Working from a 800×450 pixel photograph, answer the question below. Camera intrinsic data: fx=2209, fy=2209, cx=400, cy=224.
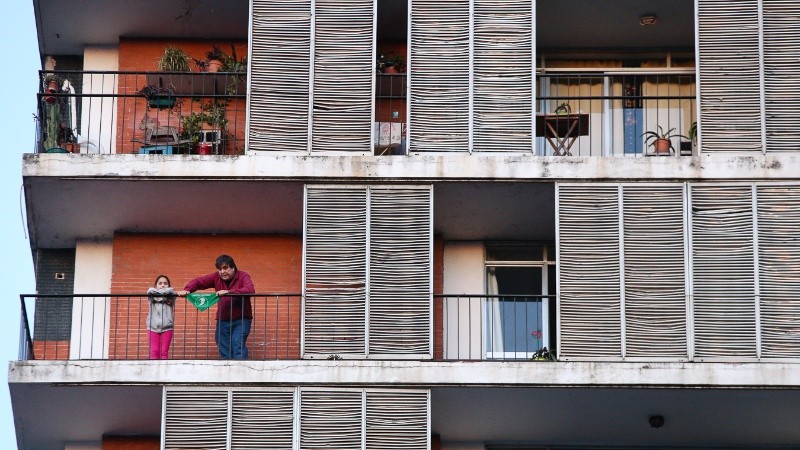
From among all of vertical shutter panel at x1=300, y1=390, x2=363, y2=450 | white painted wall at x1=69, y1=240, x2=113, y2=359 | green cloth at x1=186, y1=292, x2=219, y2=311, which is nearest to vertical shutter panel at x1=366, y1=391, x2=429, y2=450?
vertical shutter panel at x1=300, y1=390, x2=363, y2=450

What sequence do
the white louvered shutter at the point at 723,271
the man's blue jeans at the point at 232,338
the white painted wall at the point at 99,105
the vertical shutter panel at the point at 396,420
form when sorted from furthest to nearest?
the white painted wall at the point at 99,105 < the man's blue jeans at the point at 232,338 < the white louvered shutter at the point at 723,271 < the vertical shutter panel at the point at 396,420

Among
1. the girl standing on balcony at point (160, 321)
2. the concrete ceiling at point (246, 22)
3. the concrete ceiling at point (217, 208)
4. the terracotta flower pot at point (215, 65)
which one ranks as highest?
the concrete ceiling at point (246, 22)

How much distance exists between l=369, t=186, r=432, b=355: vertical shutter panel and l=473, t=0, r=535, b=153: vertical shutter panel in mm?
1250

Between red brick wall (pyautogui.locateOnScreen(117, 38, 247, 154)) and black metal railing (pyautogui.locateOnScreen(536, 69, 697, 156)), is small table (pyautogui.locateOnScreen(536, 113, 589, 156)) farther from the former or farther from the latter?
red brick wall (pyautogui.locateOnScreen(117, 38, 247, 154))

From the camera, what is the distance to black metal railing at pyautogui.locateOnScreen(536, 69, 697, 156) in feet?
98.5

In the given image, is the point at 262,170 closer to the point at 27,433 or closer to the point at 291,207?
the point at 291,207

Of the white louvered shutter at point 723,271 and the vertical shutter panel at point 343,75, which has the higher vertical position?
the vertical shutter panel at point 343,75

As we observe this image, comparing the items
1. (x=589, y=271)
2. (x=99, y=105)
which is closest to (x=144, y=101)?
(x=99, y=105)

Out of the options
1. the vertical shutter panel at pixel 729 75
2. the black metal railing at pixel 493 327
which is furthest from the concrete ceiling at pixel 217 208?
the vertical shutter panel at pixel 729 75

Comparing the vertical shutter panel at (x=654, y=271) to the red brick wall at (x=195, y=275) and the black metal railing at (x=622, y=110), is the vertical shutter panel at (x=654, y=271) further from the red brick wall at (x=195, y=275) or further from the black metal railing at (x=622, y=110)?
the red brick wall at (x=195, y=275)

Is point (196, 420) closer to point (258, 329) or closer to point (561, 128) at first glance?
point (258, 329)

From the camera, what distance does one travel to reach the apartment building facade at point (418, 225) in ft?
90.1

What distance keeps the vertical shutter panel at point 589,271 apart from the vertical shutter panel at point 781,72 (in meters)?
2.30

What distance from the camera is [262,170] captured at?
2838 centimetres
